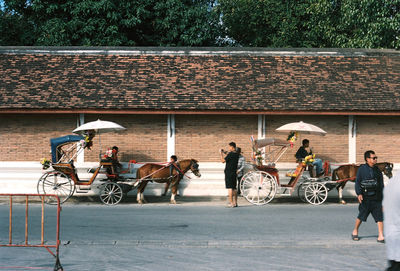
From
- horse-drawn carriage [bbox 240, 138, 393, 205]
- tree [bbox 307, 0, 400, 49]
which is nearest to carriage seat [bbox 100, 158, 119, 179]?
horse-drawn carriage [bbox 240, 138, 393, 205]

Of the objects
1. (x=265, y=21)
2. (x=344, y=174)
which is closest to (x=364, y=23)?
(x=265, y=21)

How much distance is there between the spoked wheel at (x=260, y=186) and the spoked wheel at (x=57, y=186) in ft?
19.1

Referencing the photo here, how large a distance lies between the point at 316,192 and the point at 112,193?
688 centimetres

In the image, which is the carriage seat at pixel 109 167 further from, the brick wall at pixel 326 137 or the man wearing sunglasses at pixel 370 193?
the man wearing sunglasses at pixel 370 193

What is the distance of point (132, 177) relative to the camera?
1988 cm

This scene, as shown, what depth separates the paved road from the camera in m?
9.03

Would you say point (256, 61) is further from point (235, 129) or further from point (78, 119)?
point (78, 119)

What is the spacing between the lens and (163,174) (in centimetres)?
1834

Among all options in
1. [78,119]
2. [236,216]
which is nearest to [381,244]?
[236,216]

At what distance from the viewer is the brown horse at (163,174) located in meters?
18.0

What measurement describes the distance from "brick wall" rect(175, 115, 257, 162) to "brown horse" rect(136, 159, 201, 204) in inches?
77.1

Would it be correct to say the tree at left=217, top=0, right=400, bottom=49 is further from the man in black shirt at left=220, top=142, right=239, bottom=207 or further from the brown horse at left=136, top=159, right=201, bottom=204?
the brown horse at left=136, top=159, right=201, bottom=204

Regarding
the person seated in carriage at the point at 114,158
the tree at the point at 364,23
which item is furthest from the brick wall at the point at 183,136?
the tree at the point at 364,23

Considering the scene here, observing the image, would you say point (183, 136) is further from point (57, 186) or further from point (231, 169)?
point (57, 186)
